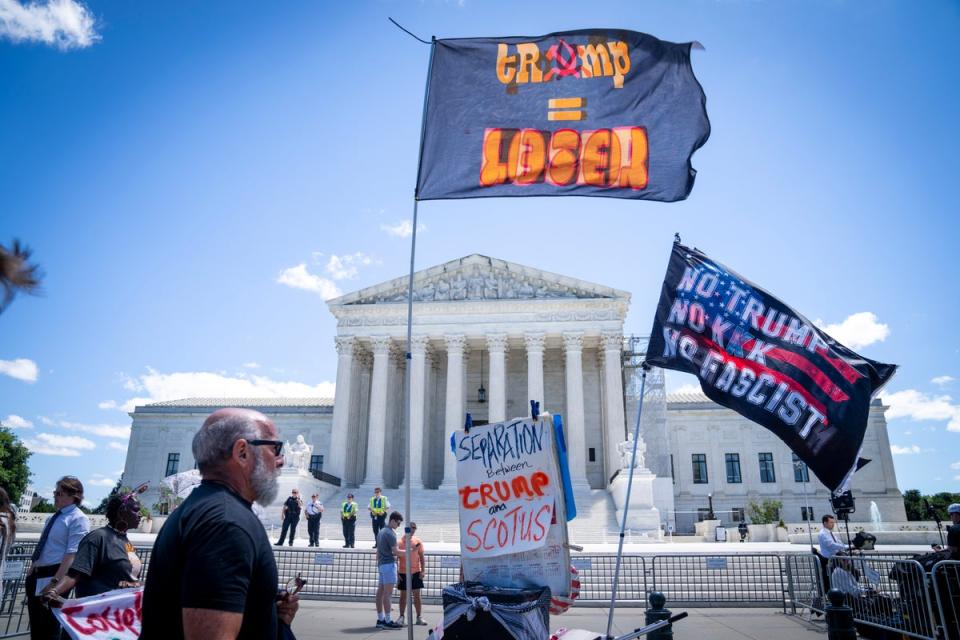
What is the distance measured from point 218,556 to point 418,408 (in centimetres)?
3794

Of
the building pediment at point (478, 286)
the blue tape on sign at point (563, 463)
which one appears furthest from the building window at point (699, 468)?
the blue tape on sign at point (563, 463)

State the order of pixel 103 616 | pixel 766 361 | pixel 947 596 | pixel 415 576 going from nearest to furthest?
pixel 103 616 < pixel 766 361 < pixel 947 596 < pixel 415 576

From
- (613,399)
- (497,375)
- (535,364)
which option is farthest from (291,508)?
(613,399)

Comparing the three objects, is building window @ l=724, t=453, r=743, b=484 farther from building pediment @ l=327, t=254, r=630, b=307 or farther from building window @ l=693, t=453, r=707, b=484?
building pediment @ l=327, t=254, r=630, b=307

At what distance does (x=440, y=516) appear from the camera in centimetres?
3269

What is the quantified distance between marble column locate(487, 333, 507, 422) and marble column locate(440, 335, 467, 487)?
1911mm

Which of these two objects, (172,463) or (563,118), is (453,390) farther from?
(563,118)

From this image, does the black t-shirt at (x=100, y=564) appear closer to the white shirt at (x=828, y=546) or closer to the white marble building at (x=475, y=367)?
the white shirt at (x=828, y=546)

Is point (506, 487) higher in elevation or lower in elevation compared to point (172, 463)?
lower

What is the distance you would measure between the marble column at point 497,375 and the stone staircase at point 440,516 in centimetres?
566

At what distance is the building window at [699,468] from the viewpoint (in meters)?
52.7

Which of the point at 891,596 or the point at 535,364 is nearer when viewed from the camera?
the point at 891,596

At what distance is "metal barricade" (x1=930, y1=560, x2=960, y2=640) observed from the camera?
7699mm

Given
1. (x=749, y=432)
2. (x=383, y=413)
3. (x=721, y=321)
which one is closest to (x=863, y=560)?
(x=721, y=321)
